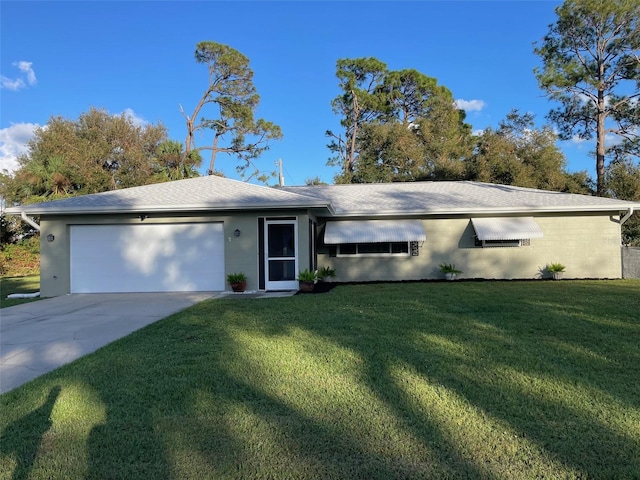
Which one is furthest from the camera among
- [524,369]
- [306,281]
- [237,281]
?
[306,281]

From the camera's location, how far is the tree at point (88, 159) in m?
25.1

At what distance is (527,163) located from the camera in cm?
2600

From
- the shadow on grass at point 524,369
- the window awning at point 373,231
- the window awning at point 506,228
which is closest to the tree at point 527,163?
the window awning at point 506,228

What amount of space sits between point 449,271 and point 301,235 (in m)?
5.64

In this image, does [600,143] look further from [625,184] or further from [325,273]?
[325,273]

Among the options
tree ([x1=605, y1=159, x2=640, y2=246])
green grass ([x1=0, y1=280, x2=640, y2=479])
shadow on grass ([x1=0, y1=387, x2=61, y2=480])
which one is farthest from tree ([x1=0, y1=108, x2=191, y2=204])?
tree ([x1=605, y1=159, x2=640, y2=246])

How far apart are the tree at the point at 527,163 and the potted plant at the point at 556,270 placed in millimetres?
11159

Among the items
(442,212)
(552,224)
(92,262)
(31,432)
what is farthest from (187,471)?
(552,224)

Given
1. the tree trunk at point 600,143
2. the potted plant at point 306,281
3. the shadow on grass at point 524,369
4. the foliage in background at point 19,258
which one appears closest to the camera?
the shadow on grass at point 524,369

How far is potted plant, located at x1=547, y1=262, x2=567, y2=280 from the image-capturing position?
14.8m

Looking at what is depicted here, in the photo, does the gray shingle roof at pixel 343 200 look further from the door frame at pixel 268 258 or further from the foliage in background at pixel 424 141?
the foliage in background at pixel 424 141

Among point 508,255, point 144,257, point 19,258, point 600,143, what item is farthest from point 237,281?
point 600,143

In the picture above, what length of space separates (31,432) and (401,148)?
29.3 meters

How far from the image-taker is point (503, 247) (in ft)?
50.7
